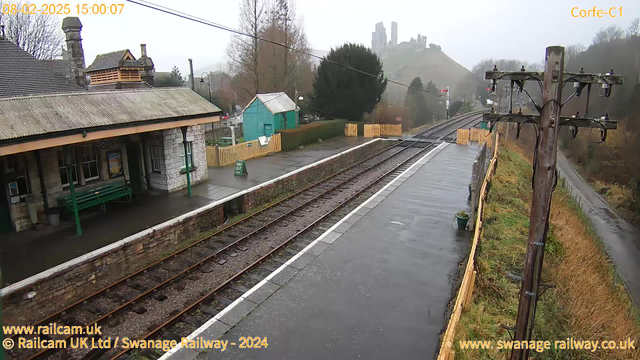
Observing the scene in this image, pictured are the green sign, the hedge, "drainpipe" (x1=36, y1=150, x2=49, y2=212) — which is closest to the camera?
"drainpipe" (x1=36, y1=150, x2=49, y2=212)

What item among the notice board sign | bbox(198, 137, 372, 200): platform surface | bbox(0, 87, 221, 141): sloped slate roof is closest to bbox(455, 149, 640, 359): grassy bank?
bbox(198, 137, 372, 200): platform surface

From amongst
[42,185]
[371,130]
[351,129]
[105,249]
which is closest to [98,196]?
[42,185]

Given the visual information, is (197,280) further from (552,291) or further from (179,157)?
(552,291)

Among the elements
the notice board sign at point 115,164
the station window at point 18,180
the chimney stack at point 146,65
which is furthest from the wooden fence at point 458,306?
the chimney stack at point 146,65

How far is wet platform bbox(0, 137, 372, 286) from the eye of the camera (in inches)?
377

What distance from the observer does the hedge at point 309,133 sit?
26.1 m

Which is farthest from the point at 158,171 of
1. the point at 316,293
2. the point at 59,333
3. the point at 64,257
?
the point at 316,293

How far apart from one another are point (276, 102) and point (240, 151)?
781cm

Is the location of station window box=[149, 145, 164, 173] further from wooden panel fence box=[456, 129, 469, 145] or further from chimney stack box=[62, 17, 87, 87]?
wooden panel fence box=[456, 129, 469, 145]

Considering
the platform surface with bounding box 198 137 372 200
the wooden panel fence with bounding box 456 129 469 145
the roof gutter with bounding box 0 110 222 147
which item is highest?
the roof gutter with bounding box 0 110 222 147

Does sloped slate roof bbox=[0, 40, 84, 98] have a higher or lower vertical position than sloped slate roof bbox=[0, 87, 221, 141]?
higher

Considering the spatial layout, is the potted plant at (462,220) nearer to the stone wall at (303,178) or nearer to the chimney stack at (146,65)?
the stone wall at (303,178)

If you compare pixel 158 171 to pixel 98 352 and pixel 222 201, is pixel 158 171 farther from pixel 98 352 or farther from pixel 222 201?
pixel 98 352

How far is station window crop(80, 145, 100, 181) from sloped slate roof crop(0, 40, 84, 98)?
8.21ft
